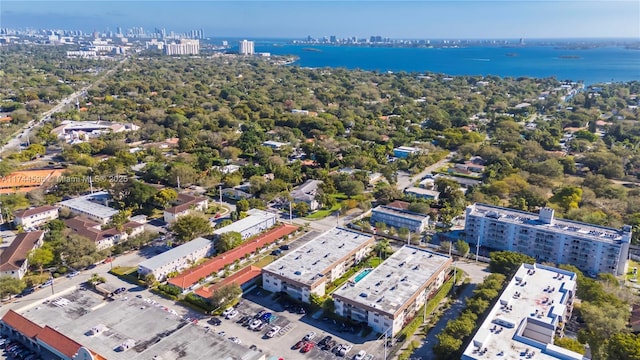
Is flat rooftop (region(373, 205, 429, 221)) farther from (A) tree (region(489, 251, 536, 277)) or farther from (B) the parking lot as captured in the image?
(B) the parking lot

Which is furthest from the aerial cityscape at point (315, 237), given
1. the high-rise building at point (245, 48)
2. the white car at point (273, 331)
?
the high-rise building at point (245, 48)

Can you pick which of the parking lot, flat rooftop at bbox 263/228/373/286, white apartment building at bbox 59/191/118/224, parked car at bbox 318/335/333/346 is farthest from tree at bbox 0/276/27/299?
parked car at bbox 318/335/333/346

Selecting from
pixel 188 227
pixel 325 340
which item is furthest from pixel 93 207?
pixel 325 340

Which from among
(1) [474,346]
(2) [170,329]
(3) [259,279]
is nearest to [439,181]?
(3) [259,279]

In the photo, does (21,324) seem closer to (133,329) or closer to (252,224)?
(133,329)

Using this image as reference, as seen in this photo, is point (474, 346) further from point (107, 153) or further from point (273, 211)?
point (107, 153)

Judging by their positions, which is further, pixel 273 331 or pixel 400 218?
pixel 400 218

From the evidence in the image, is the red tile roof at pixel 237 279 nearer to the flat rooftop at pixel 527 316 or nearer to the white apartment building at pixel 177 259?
the white apartment building at pixel 177 259
